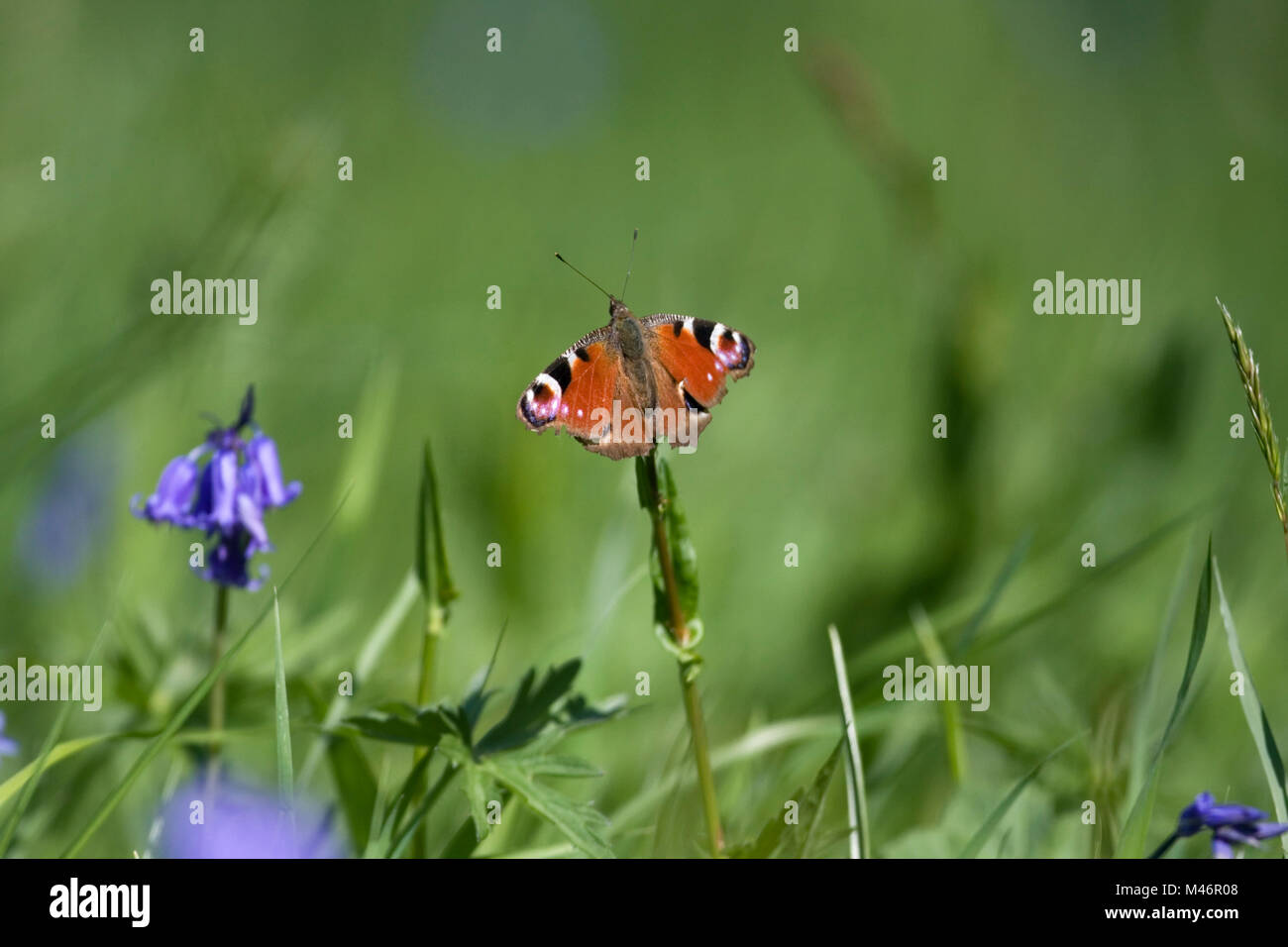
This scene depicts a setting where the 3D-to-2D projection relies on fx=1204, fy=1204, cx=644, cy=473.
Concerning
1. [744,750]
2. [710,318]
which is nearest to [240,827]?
[744,750]

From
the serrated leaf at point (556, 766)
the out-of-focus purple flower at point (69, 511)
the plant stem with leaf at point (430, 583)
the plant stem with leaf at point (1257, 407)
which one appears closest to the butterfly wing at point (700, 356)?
the plant stem with leaf at point (430, 583)

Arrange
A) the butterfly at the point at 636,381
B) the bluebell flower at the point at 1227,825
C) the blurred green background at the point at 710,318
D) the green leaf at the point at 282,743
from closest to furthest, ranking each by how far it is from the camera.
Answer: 1. the bluebell flower at the point at 1227,825
2. the green leaf at the point at 282,743
3. the butterfly at the point at 636,381
4. the blurred green background at the point at 710,318

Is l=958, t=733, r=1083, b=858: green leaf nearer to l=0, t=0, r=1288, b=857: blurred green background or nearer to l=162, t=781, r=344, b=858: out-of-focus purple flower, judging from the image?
l=0, t=0, r=1288, b=857: blurred green background

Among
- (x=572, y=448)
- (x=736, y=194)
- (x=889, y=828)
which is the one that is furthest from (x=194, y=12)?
(x=889, y=828)

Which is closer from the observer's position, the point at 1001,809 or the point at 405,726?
the point at 1001,809

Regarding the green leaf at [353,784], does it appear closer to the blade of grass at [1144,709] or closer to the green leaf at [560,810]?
the green leaf at [560,810]

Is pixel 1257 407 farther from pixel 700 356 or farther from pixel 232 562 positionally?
pixel 232 562

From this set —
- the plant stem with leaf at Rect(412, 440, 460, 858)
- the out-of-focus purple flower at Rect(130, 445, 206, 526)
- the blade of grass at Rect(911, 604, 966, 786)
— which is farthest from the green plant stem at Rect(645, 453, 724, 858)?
the out-of-focus purple flower at Rect(130, 445, 206, 526)
